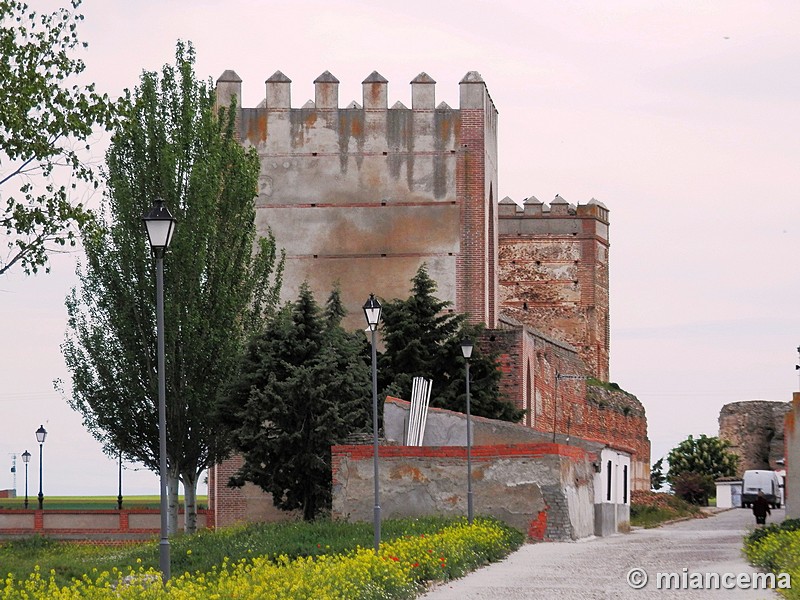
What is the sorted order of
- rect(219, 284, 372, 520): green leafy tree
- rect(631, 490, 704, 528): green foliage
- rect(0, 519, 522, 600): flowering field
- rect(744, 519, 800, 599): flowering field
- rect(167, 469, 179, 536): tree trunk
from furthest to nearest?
1. rect(631, 490, 704, 528): green foliage
2. rect(167, 469, 179, 536): tree trunk
3. rect(219, 284, 372, 520): green leafy tree
4. rect(744, 519, 800, 599): flowering field
5. rect(0, 519, 522, 600): flowering field

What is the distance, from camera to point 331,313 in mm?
34625

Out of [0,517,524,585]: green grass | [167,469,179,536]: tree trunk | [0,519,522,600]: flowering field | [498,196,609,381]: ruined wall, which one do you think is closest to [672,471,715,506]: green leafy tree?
[498,196,609,381]: ruined wall

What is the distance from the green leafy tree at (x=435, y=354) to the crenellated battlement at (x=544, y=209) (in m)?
27.4

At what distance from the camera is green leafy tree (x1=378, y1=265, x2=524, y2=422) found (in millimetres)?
36500

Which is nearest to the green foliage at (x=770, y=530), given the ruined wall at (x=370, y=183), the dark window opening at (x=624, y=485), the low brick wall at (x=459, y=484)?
the low brick wall at (x=459, y=484)

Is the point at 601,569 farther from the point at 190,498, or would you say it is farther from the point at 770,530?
the point at 190,498

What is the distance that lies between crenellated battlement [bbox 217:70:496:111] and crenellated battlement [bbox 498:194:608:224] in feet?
81.8

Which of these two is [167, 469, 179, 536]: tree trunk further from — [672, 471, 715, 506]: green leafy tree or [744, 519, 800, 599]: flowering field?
[672, 471, 715, 506]: green leafy tree

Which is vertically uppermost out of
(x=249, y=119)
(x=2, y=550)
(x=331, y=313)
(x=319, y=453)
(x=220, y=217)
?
(x=249, y=119)

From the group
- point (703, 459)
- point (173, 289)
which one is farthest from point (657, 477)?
point (173, 289)

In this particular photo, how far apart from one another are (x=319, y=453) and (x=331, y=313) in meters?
6.02

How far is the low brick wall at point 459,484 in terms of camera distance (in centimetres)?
2608

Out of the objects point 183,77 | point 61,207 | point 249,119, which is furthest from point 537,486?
point 249,119

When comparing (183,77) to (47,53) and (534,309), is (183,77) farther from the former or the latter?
(534,309)
